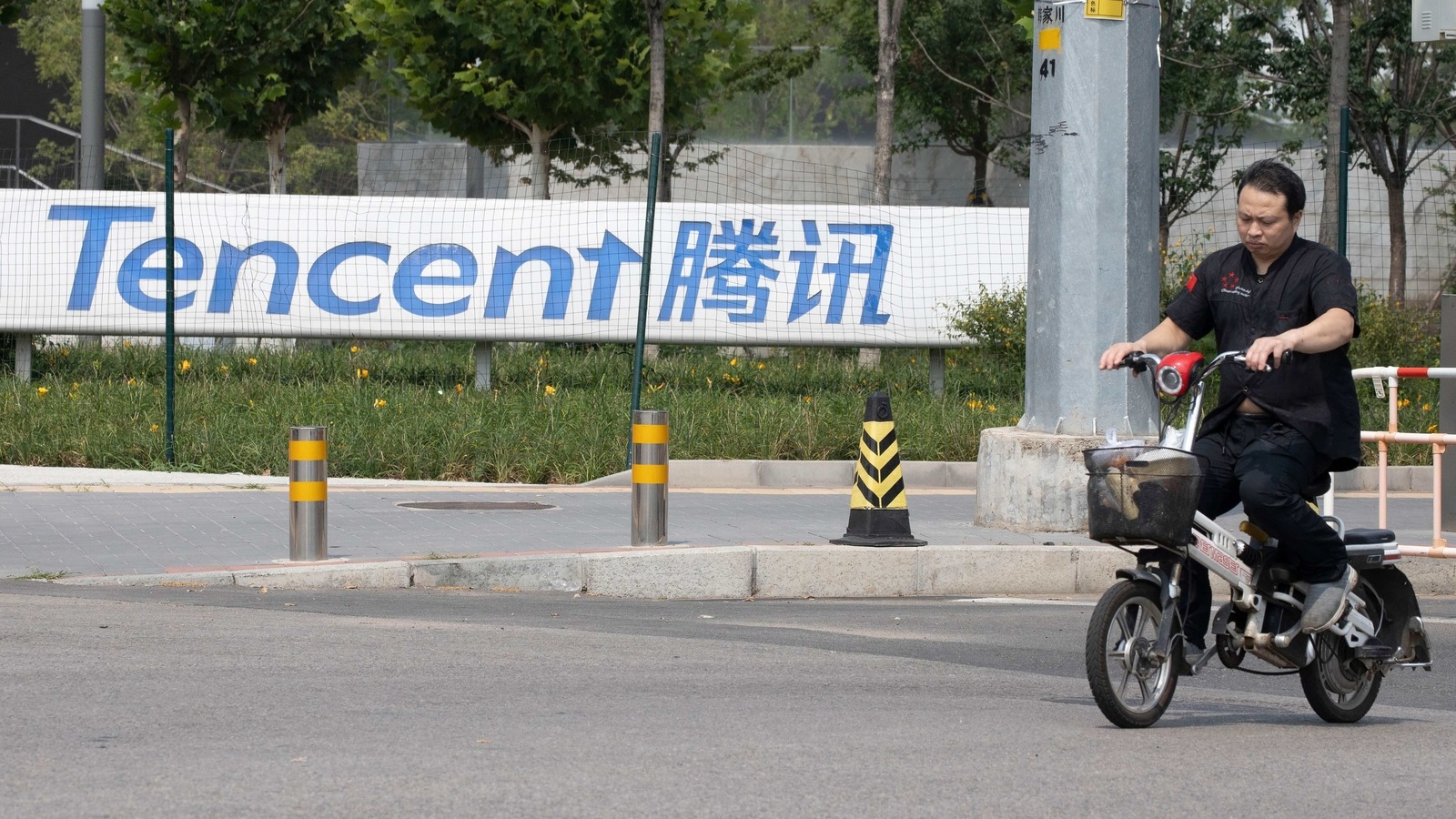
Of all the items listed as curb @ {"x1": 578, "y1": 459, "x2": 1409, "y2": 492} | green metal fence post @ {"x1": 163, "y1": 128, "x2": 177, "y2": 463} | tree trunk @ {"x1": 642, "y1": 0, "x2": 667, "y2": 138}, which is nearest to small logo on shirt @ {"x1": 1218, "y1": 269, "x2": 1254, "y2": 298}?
curb @ {"x1": 578, "y1": 459, "x2": 1409, "y2": 492}

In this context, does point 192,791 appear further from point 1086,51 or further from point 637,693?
point 1086,51

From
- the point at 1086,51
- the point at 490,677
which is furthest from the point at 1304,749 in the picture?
the point at 1086,51

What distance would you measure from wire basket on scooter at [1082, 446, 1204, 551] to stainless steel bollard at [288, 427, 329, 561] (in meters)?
4.72

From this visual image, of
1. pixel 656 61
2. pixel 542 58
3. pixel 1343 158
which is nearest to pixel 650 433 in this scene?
pixel 1343 158

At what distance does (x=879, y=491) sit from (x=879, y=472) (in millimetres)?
98

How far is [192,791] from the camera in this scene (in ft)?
15.4

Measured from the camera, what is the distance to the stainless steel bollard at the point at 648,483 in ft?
31.2

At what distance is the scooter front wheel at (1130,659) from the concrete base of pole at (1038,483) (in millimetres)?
4439

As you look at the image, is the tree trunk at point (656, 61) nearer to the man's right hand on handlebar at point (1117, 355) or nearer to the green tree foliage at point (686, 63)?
the green tree foliage at point (686, 63)

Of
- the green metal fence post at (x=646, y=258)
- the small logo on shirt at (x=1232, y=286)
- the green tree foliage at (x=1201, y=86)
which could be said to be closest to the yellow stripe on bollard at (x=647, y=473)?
the green metal fence post at (x=646, y=258)

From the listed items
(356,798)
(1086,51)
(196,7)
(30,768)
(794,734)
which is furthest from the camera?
(196,7)

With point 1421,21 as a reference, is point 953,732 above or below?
below

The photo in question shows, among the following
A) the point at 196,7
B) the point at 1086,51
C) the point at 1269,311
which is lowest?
the point at 1269,311

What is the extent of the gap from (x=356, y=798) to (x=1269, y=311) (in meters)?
3.15
